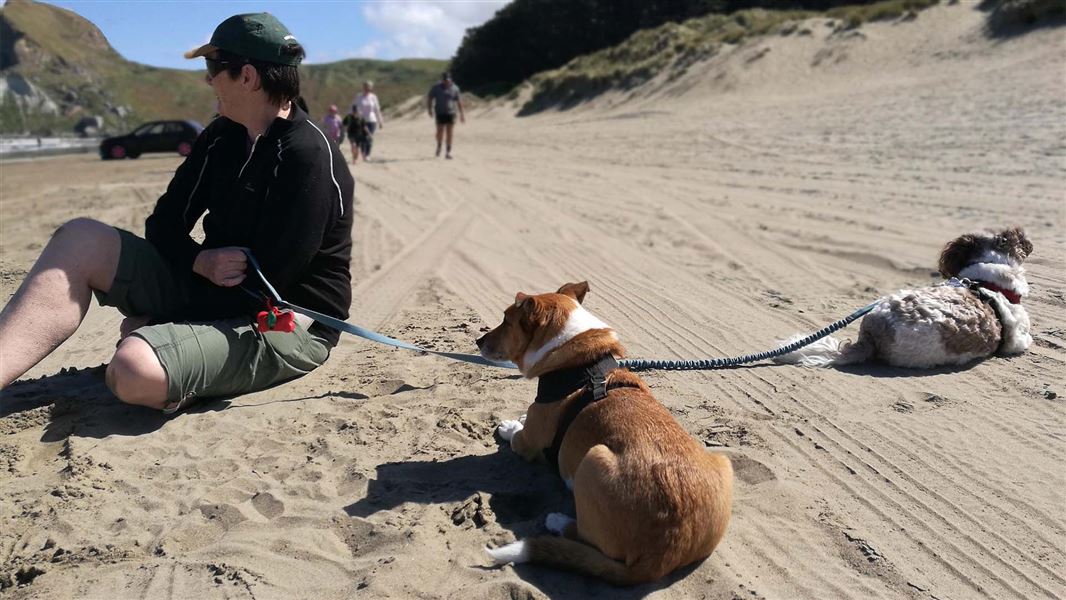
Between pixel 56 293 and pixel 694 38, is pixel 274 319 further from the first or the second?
pixel 694 38

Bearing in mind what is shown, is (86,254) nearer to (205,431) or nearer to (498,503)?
(205,431)

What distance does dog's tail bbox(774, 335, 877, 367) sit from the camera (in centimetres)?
538

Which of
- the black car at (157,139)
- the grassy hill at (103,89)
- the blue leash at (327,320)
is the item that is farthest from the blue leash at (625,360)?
the black car at (157,139)

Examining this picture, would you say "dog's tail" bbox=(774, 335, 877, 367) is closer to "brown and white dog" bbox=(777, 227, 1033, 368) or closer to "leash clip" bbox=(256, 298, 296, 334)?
"brown and white dog" bbox=(777, 227, 1033, 368)

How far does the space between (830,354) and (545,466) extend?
2511 millimetres

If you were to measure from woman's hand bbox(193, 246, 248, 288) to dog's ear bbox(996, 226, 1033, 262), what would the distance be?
16.6 feet

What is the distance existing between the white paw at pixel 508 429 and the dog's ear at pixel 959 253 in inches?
143

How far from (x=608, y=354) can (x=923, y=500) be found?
1.61 metres

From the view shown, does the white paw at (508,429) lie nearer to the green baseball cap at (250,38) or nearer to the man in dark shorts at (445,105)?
the green baseball cap at (250,38)

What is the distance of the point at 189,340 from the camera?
13.7ft

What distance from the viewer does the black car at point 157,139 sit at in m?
30.0

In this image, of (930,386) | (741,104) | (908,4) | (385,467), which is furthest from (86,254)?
(908,4)

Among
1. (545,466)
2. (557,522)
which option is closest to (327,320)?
(545,466)

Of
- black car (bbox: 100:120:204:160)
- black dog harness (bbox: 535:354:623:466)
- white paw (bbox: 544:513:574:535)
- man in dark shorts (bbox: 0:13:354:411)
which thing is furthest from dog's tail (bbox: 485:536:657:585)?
black car (bbox: 100:120:204:160)
